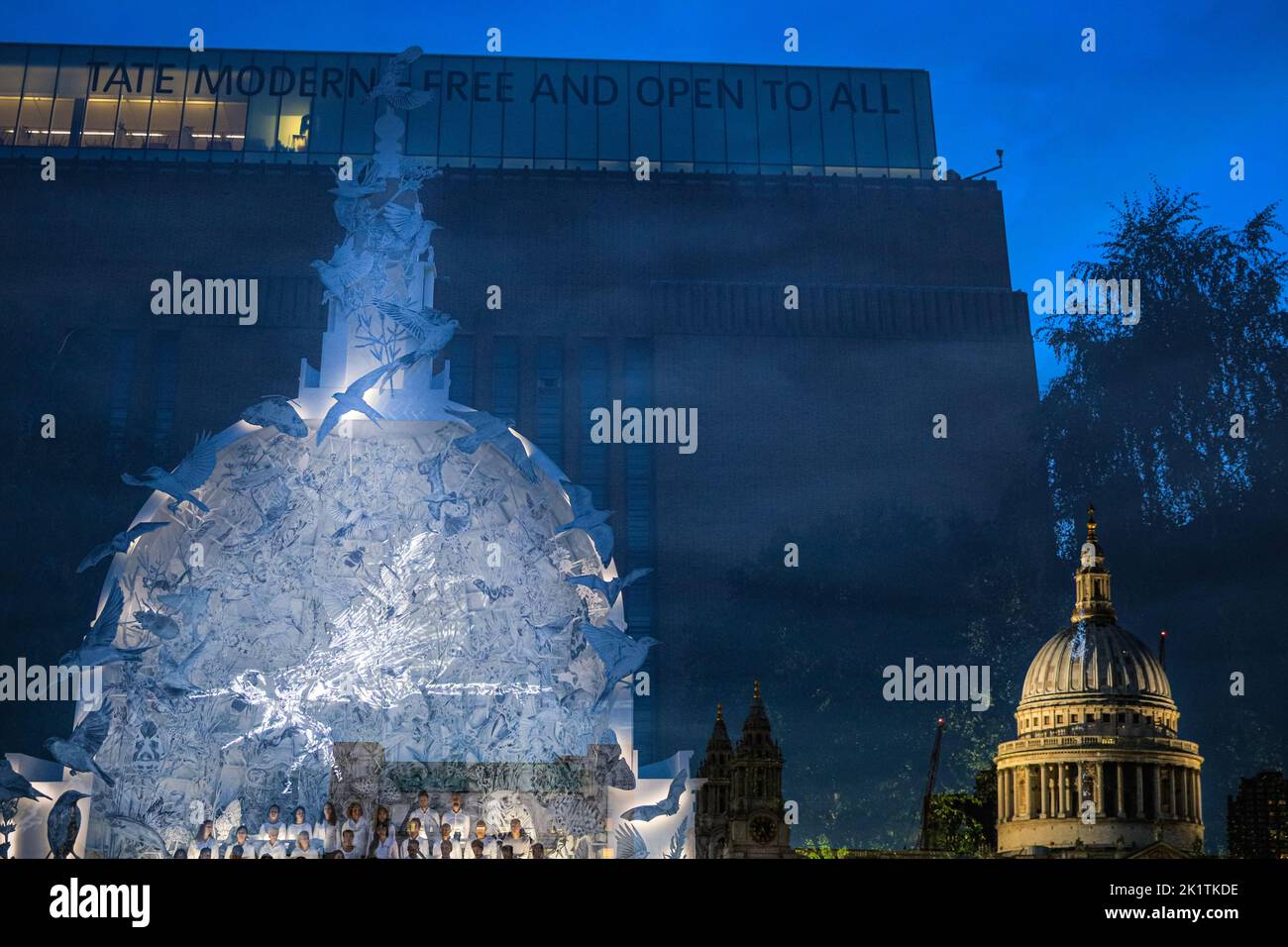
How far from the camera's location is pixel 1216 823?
6041 centimetres

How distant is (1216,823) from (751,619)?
22448mm

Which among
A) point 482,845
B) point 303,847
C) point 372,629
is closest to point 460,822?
point 482,845

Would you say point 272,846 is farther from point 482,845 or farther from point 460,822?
point 482,845

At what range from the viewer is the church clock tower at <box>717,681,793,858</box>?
47688 millimetres

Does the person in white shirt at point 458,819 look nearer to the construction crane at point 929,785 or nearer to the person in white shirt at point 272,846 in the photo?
the person in white shirt at point 272,846

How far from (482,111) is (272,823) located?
123 ft

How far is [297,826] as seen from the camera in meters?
21.8

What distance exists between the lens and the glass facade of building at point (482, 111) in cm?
5272

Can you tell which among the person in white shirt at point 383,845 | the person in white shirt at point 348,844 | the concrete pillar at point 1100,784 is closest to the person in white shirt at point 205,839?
the person in white shirt at point 348,844

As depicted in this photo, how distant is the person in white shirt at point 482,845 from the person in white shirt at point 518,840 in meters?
0.18

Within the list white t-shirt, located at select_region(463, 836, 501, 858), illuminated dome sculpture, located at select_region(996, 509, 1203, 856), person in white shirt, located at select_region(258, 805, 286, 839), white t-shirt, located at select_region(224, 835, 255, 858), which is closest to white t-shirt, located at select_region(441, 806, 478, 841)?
white t-shirt, located at select_region(463, 836, 501, 858)

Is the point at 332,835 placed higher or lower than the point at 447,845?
higher

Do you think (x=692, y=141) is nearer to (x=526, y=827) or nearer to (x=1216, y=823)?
(x=1216, y=823)
